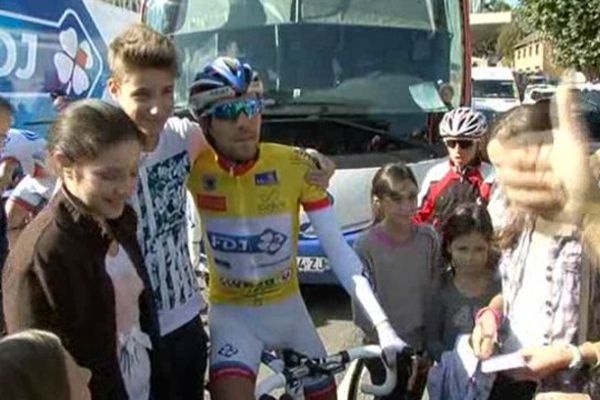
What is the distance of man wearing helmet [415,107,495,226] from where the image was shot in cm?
496

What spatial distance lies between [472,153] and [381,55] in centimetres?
262

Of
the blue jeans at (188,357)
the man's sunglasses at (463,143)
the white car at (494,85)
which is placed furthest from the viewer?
the white car at (494,85)

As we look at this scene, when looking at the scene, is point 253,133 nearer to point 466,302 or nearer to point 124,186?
point 124,186

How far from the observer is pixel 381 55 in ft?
25.5

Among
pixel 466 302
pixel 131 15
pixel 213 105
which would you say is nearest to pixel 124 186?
pixel 213 105

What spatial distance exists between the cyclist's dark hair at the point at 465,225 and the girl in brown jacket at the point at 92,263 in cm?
162

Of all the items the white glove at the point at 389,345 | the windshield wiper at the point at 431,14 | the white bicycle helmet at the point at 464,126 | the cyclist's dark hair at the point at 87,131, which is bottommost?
the white glove at the point at 389,345

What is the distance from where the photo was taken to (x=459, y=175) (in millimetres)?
5172

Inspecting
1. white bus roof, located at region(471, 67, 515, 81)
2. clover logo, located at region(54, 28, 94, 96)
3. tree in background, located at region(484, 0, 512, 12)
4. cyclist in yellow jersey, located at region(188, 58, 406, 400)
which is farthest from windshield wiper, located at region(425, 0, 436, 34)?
white bus roof, located at region(471, 67, 515, 81)

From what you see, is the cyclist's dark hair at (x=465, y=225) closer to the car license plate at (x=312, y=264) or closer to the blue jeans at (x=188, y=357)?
the blue jeans at (x=188, y=357)

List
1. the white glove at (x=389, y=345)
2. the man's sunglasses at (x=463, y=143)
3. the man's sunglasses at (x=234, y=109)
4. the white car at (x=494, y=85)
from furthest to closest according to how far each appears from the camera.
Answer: the white car at (x=494, y=85) → the man's sunglasses at (x=463, y=143) → the man's sunglasses at (x=234, y=109) → the white glove at (x=389, y=345)

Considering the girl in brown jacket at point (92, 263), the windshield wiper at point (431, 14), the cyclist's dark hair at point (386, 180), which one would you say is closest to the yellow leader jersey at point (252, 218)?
the girl in brown jacket at point (92, 263)

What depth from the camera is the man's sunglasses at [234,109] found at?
3078mm

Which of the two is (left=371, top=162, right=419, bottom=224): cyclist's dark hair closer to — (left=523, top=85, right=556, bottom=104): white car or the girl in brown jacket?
(left=523, top=85, right=556, bottom=104): white car
